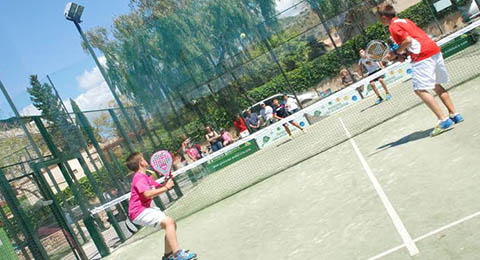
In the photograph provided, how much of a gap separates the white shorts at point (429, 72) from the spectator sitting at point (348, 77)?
13.7 m

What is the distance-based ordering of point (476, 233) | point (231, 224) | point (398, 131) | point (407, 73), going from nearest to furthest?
1. point (476, 233)
2. point (231, 224)
3. point (398, 131)
4. point (407, 73)

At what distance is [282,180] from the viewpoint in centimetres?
958

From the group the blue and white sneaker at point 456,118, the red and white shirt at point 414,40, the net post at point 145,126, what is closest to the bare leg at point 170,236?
the red and white shirt at point 414,40

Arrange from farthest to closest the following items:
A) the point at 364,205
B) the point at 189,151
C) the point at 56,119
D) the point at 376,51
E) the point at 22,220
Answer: the point at 189,151, the point at 56,119, the point at 22,220, the point at 376,51, the point at 364,205

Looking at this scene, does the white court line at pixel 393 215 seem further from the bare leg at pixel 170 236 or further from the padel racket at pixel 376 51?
the bare leg at pixel 170 236

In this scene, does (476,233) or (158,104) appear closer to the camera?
(476,233)

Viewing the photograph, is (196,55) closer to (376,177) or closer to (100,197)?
(100,197)

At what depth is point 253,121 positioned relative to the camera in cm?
2047

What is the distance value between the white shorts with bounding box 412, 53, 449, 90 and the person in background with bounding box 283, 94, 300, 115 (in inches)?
489

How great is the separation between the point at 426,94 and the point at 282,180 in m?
3.23

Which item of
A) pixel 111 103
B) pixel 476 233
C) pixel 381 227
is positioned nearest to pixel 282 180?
pixel 381 227

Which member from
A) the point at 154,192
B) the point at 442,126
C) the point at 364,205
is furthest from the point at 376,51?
the point at 154,192

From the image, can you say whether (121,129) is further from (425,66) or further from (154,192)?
(425,66)

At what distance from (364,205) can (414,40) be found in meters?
2.55
